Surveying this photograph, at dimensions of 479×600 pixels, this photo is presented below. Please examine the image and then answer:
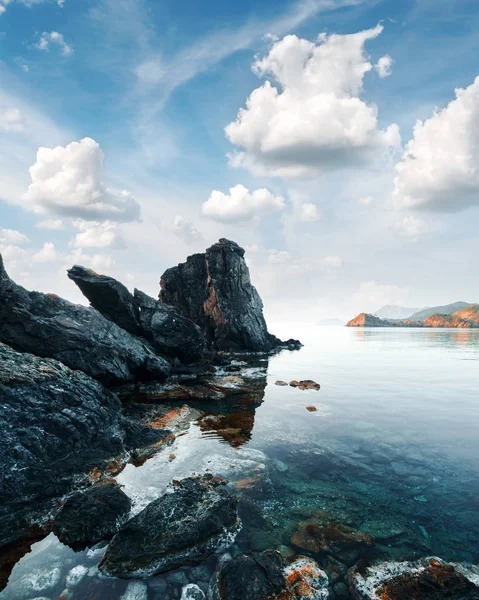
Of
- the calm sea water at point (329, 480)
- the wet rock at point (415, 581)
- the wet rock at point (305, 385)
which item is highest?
the wet rock at point (415, 581)

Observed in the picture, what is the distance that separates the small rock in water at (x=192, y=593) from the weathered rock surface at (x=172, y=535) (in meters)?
0.77

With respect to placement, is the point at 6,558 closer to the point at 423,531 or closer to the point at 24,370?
the point at 24,370

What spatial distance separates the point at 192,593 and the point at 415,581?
18.2 ft

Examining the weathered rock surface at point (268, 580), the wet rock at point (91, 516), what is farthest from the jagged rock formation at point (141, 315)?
the weathered rock surface at point (268, 580)

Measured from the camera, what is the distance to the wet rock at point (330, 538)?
29.5 feet

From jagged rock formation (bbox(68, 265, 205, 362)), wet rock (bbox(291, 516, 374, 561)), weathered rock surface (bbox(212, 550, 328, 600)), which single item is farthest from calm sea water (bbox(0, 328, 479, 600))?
jagged rock formation (bbox(68, 265, 205, 362))

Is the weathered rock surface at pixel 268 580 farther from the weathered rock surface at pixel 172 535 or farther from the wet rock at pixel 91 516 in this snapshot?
the wet rock at pixel 91 516

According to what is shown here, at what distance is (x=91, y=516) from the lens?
9.75 m

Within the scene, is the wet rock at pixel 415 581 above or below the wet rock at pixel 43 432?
below

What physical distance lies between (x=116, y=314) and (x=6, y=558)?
1359 inches

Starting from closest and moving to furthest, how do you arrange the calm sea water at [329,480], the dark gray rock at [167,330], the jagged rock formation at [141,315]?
the calm sea water at [329,480]
the jagged rock formation at [141,315]
the dark gray rock at [167,330]

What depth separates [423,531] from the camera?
10.0 metres

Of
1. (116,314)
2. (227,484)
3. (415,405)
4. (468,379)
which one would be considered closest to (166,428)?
(227,484)

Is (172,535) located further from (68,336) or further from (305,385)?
(305,385)
